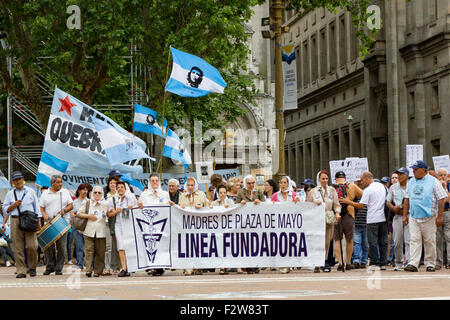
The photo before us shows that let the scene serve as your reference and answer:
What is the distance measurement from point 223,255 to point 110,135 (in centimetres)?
402

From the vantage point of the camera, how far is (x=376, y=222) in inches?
766

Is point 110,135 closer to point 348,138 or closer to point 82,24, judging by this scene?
point 82,24

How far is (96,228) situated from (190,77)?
4.58 m

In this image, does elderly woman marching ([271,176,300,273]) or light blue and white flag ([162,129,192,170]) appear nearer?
elderly woman marching ([271,176,300,273])

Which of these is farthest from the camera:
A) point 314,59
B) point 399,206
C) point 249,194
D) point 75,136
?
point 314,59

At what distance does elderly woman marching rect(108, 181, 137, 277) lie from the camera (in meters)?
18.6

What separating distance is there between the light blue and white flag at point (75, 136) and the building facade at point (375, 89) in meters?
31.9

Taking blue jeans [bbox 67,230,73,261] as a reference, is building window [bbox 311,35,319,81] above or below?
above

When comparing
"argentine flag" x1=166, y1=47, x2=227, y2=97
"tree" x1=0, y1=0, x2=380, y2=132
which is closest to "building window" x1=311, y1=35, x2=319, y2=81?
"tree" x1=0, y1=0, x2=380, y2=132

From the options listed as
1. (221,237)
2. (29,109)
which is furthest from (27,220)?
(29,109)

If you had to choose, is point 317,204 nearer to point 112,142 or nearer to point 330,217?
point 330,217

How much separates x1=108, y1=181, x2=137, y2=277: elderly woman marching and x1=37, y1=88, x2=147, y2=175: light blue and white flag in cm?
238

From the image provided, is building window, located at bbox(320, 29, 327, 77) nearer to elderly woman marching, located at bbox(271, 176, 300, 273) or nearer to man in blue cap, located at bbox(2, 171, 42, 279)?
elderly woman marching, located at bbox(271, 176, 300, 273)

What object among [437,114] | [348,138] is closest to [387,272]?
[437,114]
